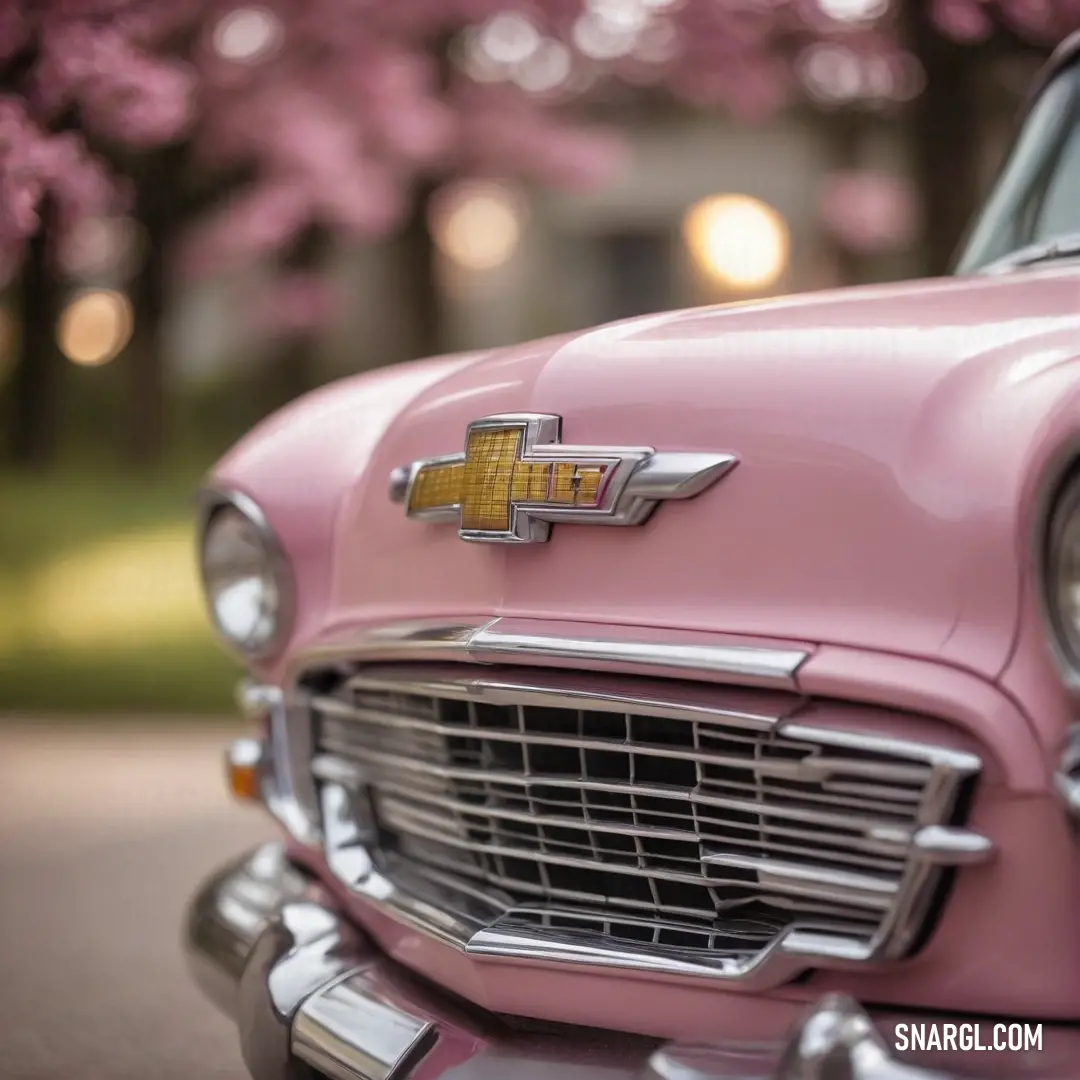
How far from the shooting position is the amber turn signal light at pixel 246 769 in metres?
2.38

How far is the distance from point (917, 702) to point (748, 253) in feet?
32.0

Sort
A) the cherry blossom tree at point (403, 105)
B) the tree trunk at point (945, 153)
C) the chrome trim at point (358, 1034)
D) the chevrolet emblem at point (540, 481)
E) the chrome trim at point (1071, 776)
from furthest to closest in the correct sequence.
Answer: the cherry blossom tree at point (403, 105), the tree trunk at point (945, 153), the chrome trim at point (358, 1034), the chevrolet emblem at point (540, 481), the chrome trim at point (1071, 776)

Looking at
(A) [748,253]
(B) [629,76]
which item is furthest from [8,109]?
(A) [748,253]

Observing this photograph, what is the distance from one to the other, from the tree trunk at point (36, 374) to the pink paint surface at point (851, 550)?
26.7 ft

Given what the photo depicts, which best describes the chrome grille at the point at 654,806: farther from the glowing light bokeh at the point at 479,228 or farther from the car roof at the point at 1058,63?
the glowing light bokeh at the point at 479,228

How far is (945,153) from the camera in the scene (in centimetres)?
673

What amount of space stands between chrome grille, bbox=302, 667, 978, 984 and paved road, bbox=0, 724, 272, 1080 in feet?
3.70

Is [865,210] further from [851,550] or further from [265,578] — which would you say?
[851,550]

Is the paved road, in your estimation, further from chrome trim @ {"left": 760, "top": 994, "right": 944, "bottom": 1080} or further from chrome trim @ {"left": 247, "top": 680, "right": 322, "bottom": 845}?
chrome trim @ {"left": 760, "top": 994, "right": 944, "bottom": 1080}

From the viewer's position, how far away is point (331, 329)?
10.5 metres

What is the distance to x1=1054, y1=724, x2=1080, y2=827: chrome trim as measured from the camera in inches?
52.0

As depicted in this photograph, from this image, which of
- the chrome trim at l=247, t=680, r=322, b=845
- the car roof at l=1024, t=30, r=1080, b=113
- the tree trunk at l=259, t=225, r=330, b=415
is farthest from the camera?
the tree trunk at l=259, t=225, r=330, b=415

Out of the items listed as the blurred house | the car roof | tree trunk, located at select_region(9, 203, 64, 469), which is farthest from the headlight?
tree trunk, located at select_region(9, 203, 64, 469)

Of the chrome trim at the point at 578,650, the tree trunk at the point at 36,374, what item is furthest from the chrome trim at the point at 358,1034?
the tree trunk at the point at 36,374
